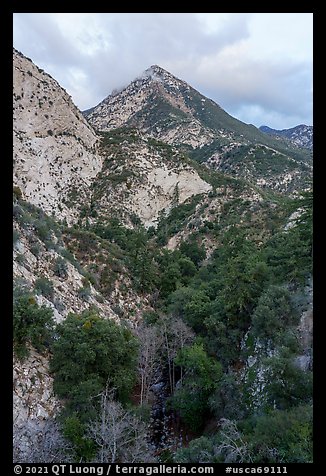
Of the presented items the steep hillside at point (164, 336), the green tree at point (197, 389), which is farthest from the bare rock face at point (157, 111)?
the green tree at point (197, 389)

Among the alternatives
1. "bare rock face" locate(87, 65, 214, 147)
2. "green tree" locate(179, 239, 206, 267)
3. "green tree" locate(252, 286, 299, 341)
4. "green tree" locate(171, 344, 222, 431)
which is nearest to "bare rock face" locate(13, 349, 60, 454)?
"green tree" locate(171, 344, 222, 431)

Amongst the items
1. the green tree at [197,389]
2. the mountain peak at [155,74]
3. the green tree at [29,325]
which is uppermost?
the mountain peak at [155,74]

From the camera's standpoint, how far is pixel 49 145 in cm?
4853

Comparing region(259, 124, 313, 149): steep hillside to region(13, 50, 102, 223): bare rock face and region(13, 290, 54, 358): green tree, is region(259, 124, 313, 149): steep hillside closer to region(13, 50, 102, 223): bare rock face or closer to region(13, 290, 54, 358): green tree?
region(13, 50, 102, 223): bare rock face

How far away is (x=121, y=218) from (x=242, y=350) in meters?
32.2

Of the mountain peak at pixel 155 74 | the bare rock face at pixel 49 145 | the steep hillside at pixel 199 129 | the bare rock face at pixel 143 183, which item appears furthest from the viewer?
the mountain peak at pixel 155 74

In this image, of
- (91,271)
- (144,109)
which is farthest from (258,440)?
(144,109)

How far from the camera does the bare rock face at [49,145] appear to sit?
44469 millimetres

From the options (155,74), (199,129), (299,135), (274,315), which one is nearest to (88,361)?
(274,315)

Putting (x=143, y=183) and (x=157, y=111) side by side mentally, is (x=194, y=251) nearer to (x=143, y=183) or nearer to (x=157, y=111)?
(x=143, y=183)

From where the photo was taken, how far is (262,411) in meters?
12.0

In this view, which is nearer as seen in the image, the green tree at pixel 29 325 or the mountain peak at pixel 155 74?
the green tree at pixel 29 325

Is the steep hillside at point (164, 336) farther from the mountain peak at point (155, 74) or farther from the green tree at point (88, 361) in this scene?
the mountain peak at point (155, 74)
